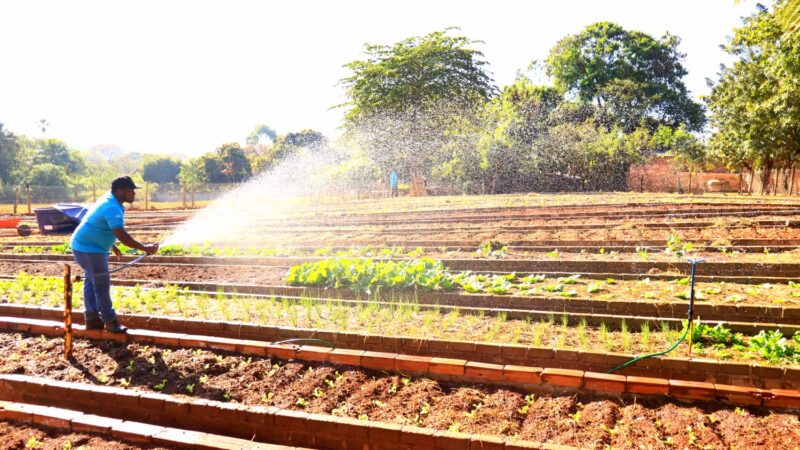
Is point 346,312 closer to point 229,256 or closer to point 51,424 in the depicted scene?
point 51,424

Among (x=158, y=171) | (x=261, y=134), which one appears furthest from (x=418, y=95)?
(x=261, y=134)

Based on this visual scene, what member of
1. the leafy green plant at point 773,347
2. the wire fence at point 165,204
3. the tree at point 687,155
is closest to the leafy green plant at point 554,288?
the leafy green plant at point 773,347

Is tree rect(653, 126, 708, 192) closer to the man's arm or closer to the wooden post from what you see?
the man's arm

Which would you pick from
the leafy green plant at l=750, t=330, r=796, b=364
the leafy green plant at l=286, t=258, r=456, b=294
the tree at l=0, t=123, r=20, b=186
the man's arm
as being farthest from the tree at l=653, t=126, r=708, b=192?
the tree at l=0, t=123, r=20, b=186

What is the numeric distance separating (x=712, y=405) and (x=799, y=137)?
24.5 meters

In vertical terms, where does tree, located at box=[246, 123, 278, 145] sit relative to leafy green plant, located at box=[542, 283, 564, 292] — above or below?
above

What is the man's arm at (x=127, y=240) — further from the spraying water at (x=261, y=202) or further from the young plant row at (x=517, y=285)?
the spraying water at (x=261, y=202)

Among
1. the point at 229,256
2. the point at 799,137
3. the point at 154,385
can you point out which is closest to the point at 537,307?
the point at 154,385

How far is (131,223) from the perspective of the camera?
857 inches

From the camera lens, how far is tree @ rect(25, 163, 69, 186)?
47.6 m

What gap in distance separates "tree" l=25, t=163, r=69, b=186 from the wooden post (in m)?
48.9

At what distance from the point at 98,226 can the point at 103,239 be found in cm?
16

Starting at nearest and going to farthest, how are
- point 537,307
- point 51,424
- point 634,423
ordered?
point 634,423 → point 51,424 → point 537,307

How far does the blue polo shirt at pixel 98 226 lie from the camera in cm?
599
